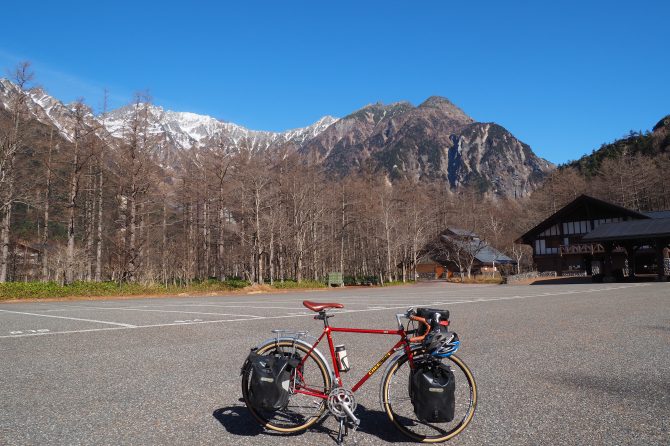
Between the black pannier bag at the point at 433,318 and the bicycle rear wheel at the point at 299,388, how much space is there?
2.75ft

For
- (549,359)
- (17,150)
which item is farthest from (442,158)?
(549,359)

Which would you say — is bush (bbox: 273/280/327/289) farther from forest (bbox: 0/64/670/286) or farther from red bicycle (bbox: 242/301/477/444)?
red bicycle (bbox: 242/301/477/444)

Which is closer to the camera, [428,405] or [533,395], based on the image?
[428,405]

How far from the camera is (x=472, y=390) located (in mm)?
3498

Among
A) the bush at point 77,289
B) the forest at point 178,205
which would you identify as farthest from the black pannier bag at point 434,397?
the forest at point 178,205

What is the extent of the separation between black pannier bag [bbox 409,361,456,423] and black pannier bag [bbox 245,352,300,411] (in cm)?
101

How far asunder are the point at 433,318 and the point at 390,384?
0.62 m

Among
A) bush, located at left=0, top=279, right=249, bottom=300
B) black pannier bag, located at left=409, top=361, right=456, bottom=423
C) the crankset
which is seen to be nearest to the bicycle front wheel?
black pannier bag, located at left=409, top=361, right=456, bottom=423

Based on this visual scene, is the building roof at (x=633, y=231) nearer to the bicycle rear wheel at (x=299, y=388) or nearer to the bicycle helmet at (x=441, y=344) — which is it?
the bicycle helmet at (x=441, y=344)

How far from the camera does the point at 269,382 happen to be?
3408mm

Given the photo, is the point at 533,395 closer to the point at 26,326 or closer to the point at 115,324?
the point at 115,324

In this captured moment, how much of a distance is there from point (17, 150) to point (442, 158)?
604ft

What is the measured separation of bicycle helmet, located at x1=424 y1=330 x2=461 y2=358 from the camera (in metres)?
3.31

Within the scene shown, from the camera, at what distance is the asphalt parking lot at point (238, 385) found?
3.52m
